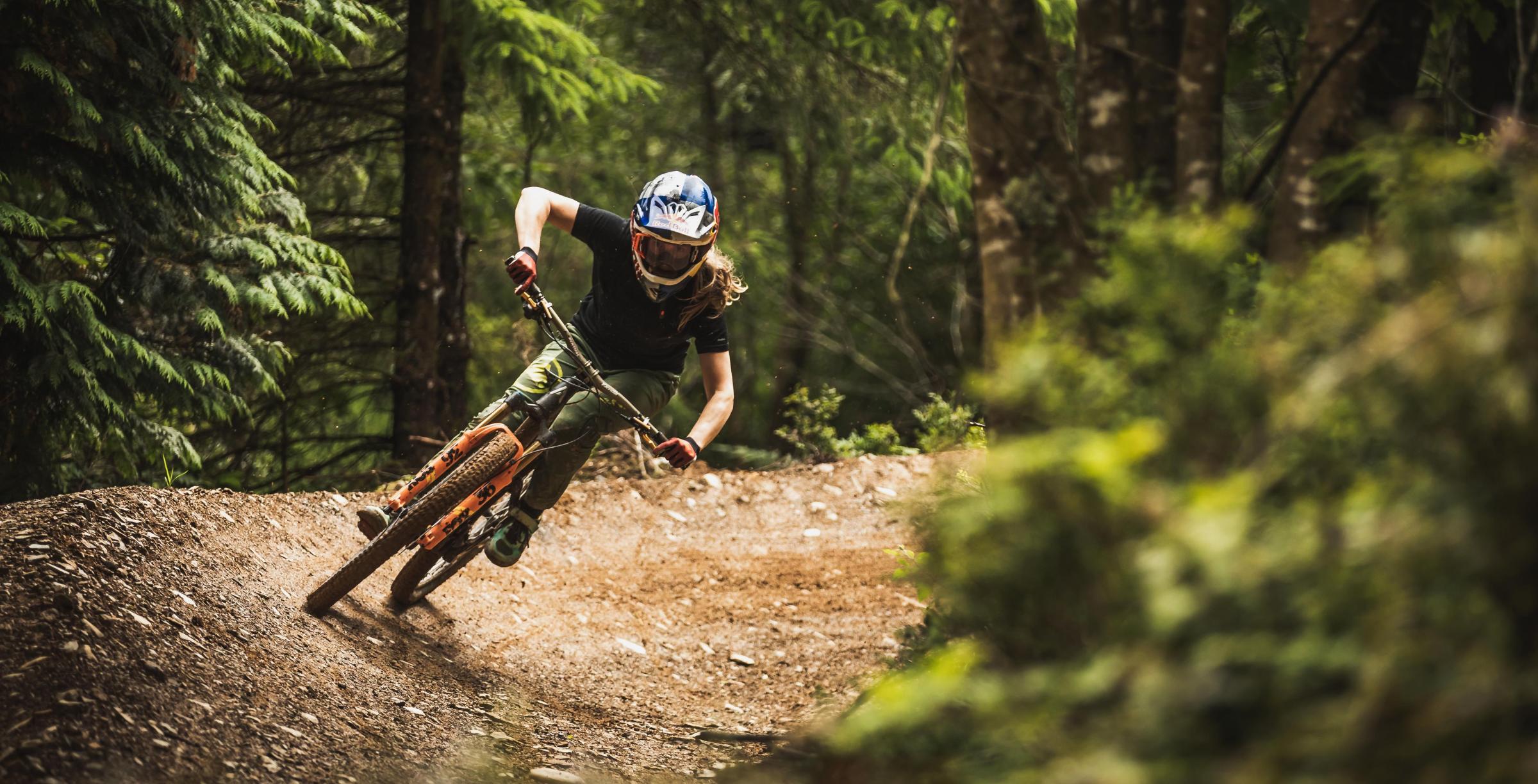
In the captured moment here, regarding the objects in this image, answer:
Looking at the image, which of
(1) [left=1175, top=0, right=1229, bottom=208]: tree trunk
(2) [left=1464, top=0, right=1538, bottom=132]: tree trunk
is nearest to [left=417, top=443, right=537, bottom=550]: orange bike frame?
(1) [left=1175, top=0, right=1229, bottom=208]: tree trunk

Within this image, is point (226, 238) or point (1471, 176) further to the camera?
point (226, 238)

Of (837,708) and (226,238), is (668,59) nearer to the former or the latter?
(226,238)

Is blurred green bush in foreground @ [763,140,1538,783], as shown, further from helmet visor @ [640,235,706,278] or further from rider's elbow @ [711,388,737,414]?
rider's elbow @ [711,388,737,414]

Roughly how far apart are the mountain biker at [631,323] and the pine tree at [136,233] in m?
2.57

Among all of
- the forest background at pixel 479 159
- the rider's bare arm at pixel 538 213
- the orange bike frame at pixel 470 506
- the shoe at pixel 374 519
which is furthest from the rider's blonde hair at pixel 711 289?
the shoe at pixel 374 519

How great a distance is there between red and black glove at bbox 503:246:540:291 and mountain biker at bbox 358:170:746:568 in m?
0.25

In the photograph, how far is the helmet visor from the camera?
541cm

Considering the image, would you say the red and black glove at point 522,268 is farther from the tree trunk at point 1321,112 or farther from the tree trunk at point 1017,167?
the tree trunk at point 1321,112

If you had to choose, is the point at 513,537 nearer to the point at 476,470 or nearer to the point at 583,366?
the point at 476,470

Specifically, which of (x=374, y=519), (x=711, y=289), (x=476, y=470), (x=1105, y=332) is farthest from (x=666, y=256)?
(x=1105, y=332)

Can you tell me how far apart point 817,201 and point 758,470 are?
912 centimetres

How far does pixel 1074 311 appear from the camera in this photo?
2432 millimetres

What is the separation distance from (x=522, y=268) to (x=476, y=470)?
101 cm

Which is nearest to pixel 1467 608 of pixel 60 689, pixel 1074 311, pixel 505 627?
pixel 1074 311
